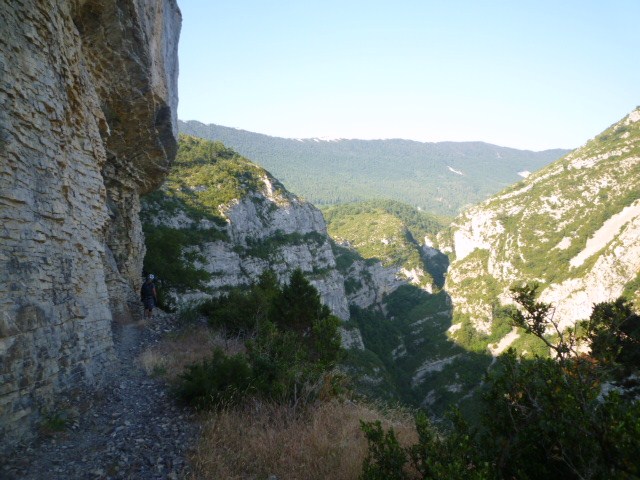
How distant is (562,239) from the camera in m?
68.4

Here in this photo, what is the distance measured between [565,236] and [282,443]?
78.3m

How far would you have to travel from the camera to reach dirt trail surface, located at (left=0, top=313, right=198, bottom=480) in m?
4.09

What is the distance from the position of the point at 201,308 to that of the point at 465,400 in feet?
157

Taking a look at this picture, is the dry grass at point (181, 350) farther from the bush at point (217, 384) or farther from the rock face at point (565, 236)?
Result: the rock face at point (565, 236)

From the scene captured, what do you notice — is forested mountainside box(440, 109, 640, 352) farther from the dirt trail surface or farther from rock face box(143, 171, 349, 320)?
the dirt trail surface

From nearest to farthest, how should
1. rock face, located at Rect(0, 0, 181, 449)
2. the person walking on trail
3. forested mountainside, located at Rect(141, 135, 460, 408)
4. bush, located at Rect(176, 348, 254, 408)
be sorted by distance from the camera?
rock face, located at Rect(0, 0, 181, 449) < bush, located at Rect(176, 348, 254, 408) < the person walking on trail < forested mountainside, located at Rect(141, 135, 460, 408)

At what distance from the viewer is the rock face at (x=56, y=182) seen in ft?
15.7

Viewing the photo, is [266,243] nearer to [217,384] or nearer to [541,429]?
[217,384]

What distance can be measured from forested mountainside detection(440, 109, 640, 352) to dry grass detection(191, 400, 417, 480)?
48180mm

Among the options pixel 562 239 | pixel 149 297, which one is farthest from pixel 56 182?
pixel 562 239

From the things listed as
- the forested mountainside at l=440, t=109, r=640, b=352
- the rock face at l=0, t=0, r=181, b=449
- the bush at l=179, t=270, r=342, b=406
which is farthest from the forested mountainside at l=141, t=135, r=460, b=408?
the rock face at l=0, t=0, r=181, b=449

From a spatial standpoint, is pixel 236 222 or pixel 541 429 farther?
pixel 236 222

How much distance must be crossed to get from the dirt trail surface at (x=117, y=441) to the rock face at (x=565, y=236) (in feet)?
171

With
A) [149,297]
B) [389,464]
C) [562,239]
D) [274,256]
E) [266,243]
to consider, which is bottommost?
[274,256]
